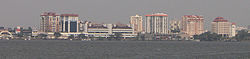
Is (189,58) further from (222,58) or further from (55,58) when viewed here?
(55,58)

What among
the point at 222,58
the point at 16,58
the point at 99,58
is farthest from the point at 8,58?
the point at 222,58

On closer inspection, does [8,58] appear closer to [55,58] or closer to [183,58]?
[55,58]

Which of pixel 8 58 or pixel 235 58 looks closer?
pixel 8 58

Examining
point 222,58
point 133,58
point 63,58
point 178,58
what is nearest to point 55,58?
point 63,58

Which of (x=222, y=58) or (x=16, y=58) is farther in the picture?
(x=222, y=58)

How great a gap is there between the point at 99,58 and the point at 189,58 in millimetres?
14050

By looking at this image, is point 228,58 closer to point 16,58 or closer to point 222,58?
point 222,58

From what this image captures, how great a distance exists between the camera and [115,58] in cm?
8194

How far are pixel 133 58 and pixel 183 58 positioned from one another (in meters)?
7.75

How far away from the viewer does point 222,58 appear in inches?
3302

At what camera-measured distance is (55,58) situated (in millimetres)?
81188

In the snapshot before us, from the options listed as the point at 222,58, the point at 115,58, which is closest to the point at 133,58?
the point at 115,58

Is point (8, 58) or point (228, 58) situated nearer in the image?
point (8, 58)

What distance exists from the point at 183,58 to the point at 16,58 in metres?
25.3
